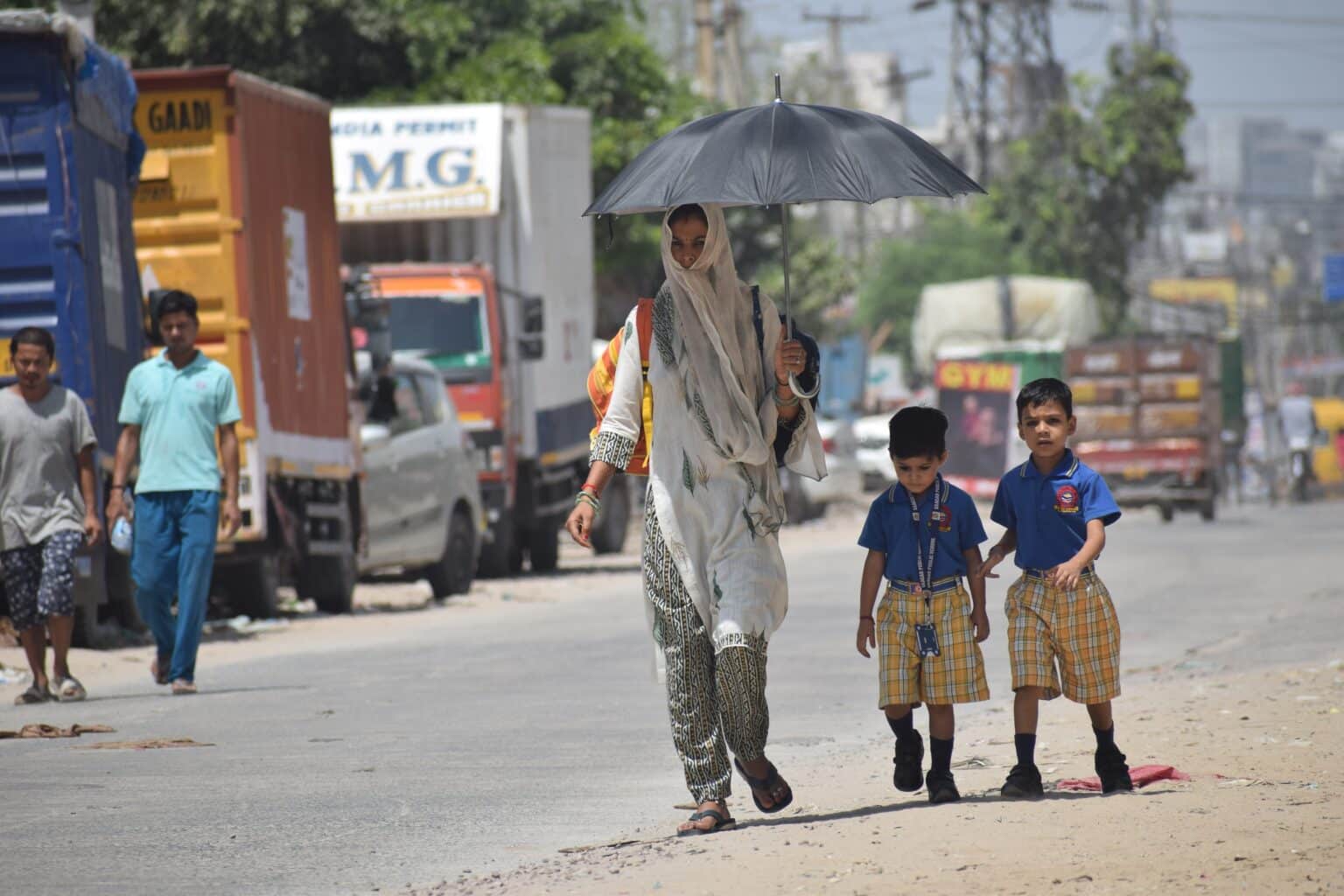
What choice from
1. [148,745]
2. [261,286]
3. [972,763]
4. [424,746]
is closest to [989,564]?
[972,763]

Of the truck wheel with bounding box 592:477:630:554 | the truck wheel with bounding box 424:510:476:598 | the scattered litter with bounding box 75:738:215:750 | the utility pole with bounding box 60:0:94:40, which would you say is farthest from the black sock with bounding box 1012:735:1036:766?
the truck wheel with bounding box 592:477:630:554

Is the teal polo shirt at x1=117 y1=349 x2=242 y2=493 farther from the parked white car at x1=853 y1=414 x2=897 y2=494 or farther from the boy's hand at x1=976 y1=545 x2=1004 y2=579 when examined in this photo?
the parked white car at x1=853 y1=414 x2=897 y2=494

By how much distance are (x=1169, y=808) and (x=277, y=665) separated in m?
7.44

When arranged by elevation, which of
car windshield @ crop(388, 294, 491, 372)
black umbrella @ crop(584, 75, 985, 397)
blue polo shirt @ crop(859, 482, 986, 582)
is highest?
black umbrella @ crop(584, 75, 985, 397)

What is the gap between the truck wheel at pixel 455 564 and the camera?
18.6 meters

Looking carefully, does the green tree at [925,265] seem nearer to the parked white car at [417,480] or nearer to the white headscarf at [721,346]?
the parked white car at [417,480]

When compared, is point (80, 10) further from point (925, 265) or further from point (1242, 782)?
point (925, 265)

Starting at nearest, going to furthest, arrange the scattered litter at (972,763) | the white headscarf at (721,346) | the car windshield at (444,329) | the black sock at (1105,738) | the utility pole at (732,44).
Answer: the white headscarf at (721,346), the black sock at (1105,738), the scattered litter at (972,763), the car windshield at (444,329), the utility pole at (732,44)

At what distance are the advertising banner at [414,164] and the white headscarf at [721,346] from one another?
566 inches

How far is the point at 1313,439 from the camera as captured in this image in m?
40.8

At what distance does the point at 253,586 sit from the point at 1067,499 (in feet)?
34.6

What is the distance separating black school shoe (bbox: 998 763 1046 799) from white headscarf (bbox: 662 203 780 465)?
1.19 metres

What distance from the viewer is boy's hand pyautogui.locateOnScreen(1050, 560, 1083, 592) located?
638 cm

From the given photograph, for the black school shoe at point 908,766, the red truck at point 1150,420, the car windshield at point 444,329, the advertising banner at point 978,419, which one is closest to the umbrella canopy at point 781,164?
the black school shoe at point 908,766
